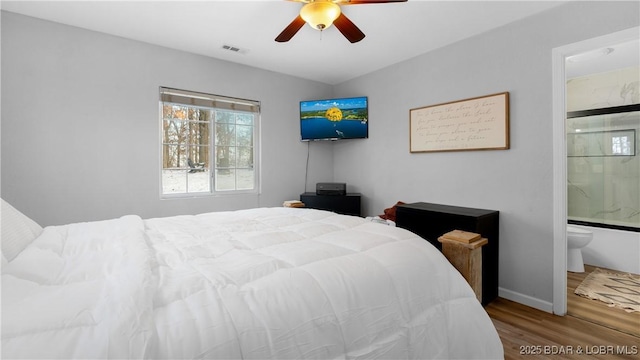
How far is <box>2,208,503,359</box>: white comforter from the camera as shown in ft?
2.19

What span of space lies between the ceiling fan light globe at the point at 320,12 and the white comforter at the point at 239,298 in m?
1.41

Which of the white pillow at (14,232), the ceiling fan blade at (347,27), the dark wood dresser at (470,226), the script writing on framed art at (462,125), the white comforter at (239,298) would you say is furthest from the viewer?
the script writing on framed art at (462,125)

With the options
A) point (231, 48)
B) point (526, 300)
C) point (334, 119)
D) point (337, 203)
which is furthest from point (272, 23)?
point (526, 300)

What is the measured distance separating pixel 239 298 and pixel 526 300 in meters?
2.72

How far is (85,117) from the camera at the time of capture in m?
2.76

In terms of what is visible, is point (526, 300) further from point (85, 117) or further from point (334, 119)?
point (85, 117)

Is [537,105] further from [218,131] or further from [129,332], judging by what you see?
[218,131]

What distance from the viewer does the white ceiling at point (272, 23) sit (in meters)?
2.35

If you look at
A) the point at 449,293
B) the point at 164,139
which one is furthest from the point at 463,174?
the point at 164,139

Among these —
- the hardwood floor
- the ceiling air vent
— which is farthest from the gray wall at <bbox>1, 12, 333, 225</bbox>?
the hardwood floor

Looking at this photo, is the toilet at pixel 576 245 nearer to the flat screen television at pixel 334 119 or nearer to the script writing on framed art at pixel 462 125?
the script writing on framed art at pixel 462 125

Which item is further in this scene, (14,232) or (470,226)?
(470,226)

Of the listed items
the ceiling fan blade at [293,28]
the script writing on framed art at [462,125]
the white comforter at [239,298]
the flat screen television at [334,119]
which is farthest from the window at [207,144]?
the script writing on framed art at [462,125]

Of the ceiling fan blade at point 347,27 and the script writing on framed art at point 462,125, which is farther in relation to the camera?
the script writing on framed art at point 462,125
